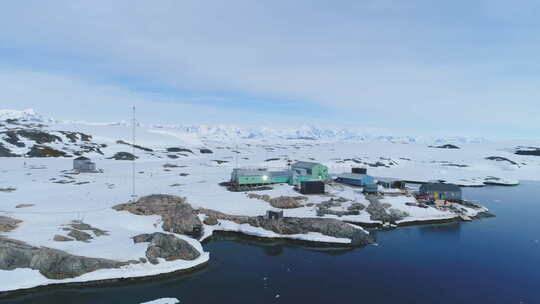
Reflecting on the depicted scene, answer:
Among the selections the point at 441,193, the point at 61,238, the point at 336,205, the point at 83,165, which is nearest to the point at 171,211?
the point at 61,238

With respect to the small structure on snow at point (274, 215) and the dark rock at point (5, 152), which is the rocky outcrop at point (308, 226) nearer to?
the small structure on snow at point (274, 215)

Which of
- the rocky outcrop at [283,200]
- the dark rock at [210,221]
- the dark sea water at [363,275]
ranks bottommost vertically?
the dark sea water at [363,275]

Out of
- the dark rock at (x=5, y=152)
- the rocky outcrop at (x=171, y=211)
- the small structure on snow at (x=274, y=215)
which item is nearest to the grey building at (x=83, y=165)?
the rocky outcrop at (x=171, y=211)

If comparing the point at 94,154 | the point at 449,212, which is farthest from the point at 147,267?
the point at 94,154

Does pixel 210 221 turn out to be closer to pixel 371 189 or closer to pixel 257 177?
pixel 257 177

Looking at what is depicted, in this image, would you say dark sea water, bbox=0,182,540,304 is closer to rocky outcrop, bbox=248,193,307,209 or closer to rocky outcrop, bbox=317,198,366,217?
rocky outcrop, bbox=317,198,366,217

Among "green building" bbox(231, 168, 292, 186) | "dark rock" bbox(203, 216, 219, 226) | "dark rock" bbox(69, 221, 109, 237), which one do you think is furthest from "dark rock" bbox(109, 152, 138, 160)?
"dark rock" bbox(69, 221, 109, 237)
